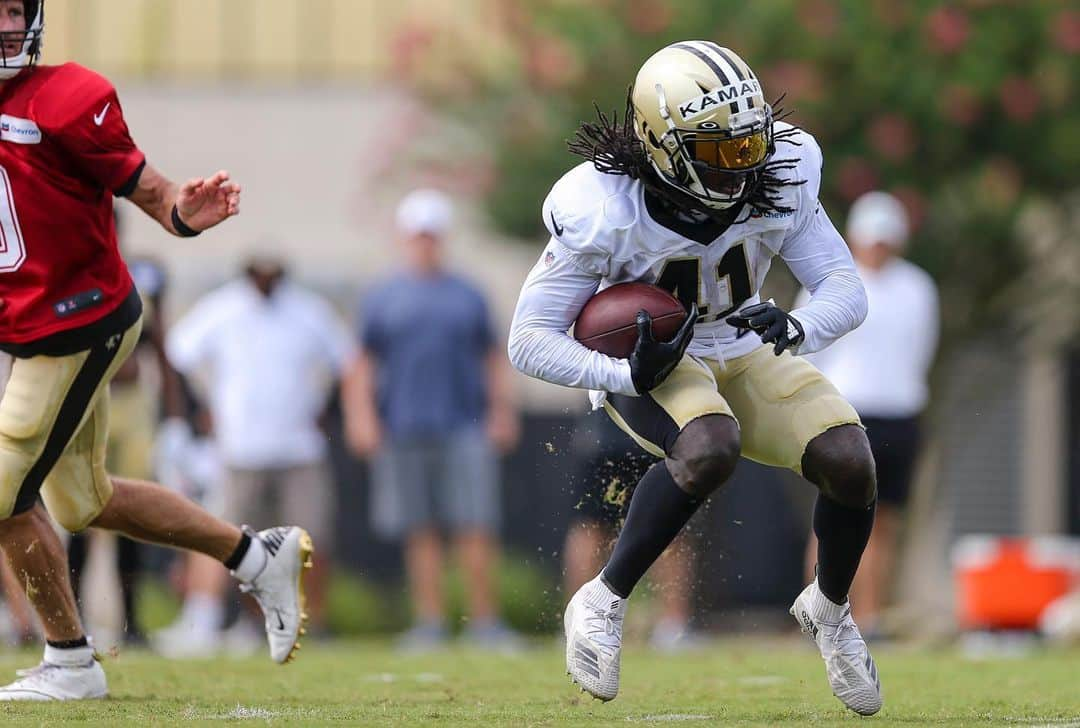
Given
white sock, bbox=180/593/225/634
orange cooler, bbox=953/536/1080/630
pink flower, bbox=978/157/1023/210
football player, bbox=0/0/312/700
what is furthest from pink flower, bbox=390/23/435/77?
football player, bbox=0/0/312/700

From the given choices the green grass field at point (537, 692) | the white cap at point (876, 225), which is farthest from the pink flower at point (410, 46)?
the green grass field at point (537, 692)

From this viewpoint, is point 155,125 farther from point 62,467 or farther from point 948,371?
point 62,467

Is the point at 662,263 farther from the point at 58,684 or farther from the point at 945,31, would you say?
the point at 945,31

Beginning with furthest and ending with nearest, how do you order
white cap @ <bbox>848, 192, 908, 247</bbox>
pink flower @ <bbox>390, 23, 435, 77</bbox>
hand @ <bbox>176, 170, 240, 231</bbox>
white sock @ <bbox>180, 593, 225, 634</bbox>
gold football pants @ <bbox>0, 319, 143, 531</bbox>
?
pink flower @ <bbox>390, 23, 435, 77</bbox>, white sock @ <bbox>180, 593, 225, 634</bbox>, white cap @ <bbox>848, 192, 908, 247</bbox>, hand @ <bbox>176, 170, 240, 231</bbox>, gold football pants @ <bbox>0, 319, 143, 531</bbox>

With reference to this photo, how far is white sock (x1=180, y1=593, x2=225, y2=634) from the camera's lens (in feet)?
29.9

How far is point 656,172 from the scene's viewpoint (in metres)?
5.00

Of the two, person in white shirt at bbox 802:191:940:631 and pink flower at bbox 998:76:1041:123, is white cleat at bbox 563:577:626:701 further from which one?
pink flower at bbox 998:76:1041:123

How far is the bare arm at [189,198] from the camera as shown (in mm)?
5227

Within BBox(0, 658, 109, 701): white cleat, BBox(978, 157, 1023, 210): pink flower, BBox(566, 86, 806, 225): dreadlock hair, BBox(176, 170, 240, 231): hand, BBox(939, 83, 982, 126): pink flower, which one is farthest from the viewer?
BBox(978, 157, 1023, 210): pink flower

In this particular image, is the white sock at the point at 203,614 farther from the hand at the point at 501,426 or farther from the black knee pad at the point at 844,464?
the black knee pad at the point at 844,464

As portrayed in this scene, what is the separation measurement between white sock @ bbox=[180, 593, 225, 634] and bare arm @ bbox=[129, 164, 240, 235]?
4.12 m

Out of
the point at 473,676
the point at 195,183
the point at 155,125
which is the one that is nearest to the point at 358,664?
the point at 473,676

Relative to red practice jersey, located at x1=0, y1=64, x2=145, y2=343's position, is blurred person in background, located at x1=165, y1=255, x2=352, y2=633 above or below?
below

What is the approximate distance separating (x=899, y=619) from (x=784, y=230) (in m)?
4.65
